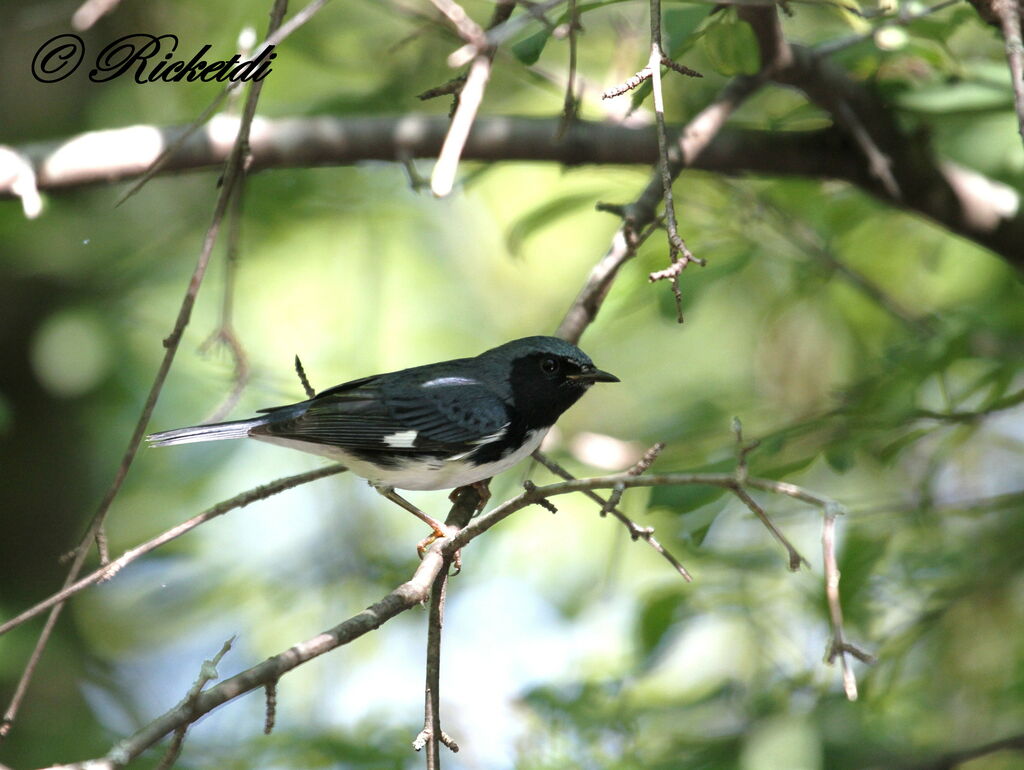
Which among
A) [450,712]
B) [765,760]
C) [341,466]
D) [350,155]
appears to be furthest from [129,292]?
[765,760]

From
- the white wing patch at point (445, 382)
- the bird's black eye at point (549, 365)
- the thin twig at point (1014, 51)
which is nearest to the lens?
the thin twig at point (1014, 51)

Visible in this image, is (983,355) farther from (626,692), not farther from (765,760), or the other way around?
(626,692)

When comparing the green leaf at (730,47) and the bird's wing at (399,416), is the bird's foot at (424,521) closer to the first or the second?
the bird's wing at (399,416)

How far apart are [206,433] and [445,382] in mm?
973

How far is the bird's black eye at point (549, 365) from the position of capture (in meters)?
4.02

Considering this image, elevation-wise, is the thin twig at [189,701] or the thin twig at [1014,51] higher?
the thin twig at [1014,51]

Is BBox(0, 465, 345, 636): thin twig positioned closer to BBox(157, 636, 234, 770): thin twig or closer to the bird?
the bird

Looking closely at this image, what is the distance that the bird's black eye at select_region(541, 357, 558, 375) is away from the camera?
4016 mm

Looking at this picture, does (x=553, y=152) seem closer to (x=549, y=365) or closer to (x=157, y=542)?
(x=549, y=365)

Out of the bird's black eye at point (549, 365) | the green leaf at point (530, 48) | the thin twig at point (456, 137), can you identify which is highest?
the thin twig at point (456, 137)

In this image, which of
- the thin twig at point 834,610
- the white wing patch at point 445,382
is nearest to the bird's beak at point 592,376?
the white wing patch at point 445,382

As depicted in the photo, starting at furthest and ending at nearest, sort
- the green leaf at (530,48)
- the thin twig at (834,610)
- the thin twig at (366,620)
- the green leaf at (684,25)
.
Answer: the green leaf at (684,25)
the green leaf at (530,48)
the thin twig at (366,620)
the thin twig at (834,610)

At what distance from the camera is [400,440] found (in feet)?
13.0

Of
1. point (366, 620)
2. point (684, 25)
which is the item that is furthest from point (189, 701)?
point (684, 25)
